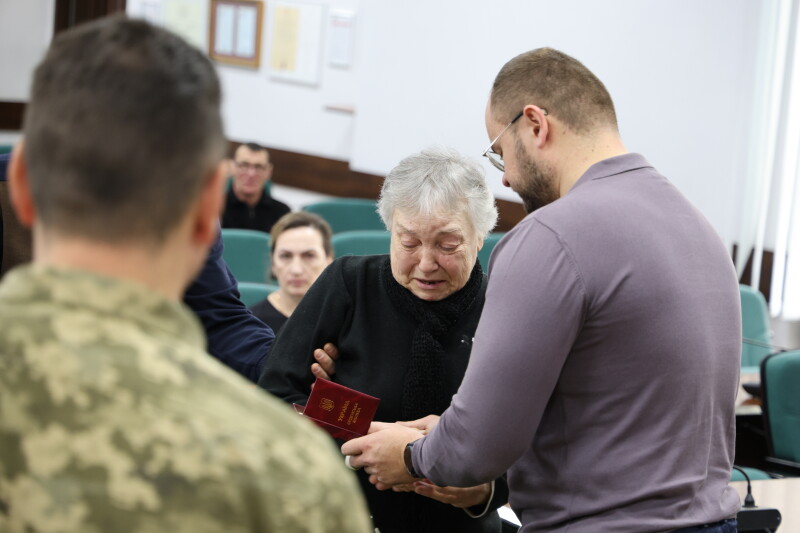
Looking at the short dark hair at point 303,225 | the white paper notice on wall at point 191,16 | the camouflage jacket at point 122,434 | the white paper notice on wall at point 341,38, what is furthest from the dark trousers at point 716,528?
the white paper notice on wall at point 191,16

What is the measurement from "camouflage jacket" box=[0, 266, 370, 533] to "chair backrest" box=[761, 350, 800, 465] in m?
3.54

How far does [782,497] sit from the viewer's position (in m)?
3.10

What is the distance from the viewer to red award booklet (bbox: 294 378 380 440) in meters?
2.12

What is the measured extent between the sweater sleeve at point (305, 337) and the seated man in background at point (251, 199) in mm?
4359

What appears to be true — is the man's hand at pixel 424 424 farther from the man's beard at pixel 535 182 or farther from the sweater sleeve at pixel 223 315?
the man's beard at pixel 535 182

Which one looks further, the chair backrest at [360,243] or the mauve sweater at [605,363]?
the chair backrest at [360,243]

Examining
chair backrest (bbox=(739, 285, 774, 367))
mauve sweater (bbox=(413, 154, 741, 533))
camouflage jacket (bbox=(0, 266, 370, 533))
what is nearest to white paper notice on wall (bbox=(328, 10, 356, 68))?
chair backrest (bbox=(739, 285, 774, 367))

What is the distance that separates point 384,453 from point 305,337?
14.7 inches

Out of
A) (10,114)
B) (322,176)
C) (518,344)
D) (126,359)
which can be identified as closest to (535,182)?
(518,344)

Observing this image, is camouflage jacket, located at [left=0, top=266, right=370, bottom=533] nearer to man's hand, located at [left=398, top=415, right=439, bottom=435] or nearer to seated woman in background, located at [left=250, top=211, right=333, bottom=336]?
man's hand, located at [left=398, top=415, right=439, bottom=435]

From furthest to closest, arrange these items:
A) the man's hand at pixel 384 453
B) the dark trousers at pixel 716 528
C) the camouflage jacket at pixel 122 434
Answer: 1. the man's hand at pixel 384 453
2. the dark trousers at pixel 716 528
3. the camouflage jacket at pixel 122 434

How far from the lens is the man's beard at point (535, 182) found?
191 centimetres

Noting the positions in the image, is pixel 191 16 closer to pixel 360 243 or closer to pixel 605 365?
pixel 360 243

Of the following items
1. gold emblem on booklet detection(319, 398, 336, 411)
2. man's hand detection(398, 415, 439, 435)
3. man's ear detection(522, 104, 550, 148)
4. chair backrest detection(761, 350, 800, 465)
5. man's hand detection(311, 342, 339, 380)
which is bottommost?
chair backrest detection(761, 350, 800, 465)
